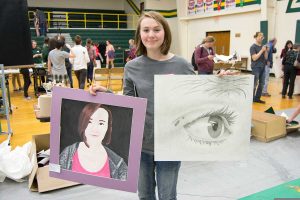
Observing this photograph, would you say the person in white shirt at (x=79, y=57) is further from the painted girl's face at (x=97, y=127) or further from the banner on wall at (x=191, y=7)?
the banner on wall at (x=191, y=7)

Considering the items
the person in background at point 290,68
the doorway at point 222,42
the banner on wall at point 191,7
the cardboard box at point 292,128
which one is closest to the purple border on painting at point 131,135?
the cardboard box at point 292,128

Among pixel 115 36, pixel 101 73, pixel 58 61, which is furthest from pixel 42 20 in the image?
pixel 58 61

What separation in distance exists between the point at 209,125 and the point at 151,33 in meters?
0.58

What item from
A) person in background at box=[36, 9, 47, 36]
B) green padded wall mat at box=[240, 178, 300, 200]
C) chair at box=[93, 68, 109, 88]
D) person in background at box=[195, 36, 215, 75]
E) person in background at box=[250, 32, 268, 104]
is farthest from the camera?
person in background at box=[36, 9, 47, 36]

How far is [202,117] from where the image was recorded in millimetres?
1477

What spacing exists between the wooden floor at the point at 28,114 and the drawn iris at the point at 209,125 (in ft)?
10.4

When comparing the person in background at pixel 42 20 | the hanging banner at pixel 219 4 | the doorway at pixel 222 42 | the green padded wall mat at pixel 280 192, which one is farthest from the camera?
the person in background at pixel 42 20

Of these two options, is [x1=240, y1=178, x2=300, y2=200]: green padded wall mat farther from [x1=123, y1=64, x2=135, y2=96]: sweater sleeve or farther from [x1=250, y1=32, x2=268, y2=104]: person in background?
[x1=250, y1=32, x2=268, y2=104]: person in background

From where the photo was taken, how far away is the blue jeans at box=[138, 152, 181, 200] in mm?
1494

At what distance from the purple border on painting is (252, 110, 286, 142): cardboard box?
2860mm

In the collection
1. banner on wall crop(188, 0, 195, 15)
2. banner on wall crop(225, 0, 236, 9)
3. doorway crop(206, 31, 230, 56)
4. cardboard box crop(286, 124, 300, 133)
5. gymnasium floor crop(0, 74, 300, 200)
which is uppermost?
banner on wall crop(188, 0, 195, 15)

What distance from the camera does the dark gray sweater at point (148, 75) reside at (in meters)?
1.40

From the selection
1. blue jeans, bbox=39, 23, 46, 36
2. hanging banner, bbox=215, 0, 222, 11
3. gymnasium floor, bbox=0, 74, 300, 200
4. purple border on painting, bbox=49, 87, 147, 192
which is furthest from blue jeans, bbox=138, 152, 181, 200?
blue jeans, bbox=39, 23, 46, 36

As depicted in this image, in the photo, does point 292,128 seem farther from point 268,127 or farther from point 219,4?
point 219,4
